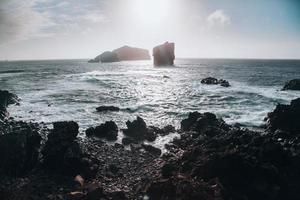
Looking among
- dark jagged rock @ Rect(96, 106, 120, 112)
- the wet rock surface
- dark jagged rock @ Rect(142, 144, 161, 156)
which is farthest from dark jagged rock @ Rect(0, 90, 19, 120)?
dark jagged rock @ Rect(142, 144, 161, 156)

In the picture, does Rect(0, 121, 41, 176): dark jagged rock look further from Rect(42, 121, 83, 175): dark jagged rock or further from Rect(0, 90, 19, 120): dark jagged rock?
Rect(0, 90, 19, 120): dark jagged rock

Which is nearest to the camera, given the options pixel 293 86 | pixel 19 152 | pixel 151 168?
pixel 19 152

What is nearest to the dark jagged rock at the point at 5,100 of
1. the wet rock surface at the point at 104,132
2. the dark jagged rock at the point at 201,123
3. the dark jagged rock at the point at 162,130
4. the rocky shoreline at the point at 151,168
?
the wet rock surface at the point at 104,132

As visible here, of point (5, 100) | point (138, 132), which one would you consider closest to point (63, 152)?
point (138, 132)

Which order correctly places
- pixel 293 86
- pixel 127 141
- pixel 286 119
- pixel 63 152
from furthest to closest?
pixel 293 86 → pixel 286 119 → pixel 127 141 → pixel 63 152

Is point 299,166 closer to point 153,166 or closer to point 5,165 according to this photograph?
point 153,166

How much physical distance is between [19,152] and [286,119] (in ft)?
82.9

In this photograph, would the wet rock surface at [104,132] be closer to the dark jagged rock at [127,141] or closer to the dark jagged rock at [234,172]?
the dark jagged rock at [127,141]

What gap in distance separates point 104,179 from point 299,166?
12.9 m

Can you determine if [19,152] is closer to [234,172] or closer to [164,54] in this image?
[234,172]

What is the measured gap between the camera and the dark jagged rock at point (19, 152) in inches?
880

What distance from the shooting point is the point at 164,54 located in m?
179

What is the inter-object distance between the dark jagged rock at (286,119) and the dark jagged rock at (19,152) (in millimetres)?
22921

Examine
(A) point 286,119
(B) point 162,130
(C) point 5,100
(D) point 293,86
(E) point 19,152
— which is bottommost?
(B) point 162,130
